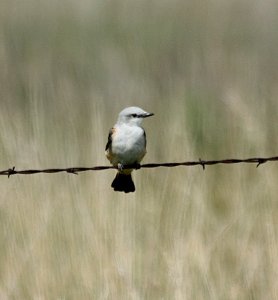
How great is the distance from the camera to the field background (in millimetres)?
4605

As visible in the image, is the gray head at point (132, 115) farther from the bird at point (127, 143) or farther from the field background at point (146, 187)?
the field background at point (146, 187)

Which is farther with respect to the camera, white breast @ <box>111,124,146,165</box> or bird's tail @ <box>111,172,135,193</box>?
bird's tail @ <box>111,172,135,193</box>

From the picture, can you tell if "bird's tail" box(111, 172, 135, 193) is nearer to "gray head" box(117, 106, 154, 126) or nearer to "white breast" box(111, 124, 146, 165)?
"white breast" box(111, 124, 146, 165)

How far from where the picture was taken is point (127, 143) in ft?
14.9

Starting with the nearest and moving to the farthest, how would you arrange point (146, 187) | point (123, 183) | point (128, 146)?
1. point (128, 146)
2. point (123, 183)
3. point (146, 187)

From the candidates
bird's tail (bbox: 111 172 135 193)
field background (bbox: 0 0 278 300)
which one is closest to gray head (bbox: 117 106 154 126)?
bird's tail (bbox: 111 172 135 193)

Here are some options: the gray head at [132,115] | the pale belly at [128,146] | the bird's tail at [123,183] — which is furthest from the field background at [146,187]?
the gray head at [132,115]

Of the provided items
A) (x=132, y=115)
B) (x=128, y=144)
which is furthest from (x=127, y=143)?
(x=132, y=115)

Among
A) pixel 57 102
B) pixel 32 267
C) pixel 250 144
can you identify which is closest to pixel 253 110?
pixel 250 144

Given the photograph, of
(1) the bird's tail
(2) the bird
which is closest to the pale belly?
(2) the bird

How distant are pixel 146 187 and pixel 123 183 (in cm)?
20

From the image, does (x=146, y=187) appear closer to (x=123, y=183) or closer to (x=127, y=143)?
(x=123, y=183)

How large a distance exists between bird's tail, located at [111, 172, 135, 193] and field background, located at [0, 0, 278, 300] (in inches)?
3.8

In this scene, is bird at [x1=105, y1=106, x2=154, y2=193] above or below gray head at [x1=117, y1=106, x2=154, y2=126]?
below
